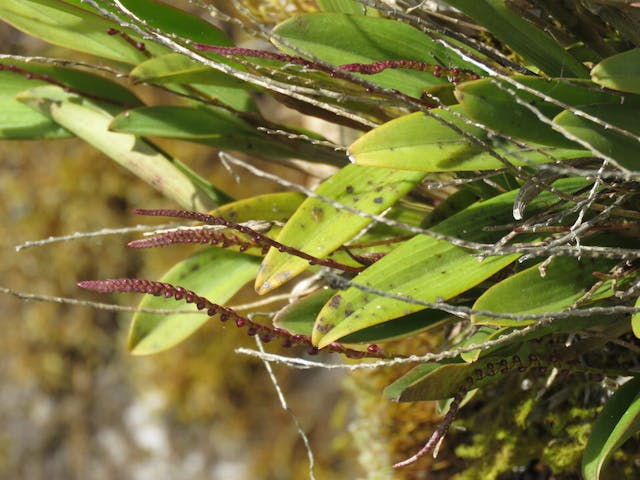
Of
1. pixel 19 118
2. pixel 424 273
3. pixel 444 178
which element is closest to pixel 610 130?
pixel 424 273

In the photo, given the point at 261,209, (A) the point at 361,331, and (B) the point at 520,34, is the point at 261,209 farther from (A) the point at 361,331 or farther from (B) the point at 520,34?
(B) the point at 520,34

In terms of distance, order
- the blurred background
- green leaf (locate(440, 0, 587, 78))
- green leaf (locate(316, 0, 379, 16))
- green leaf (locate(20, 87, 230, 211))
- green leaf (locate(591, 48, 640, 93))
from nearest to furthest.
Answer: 1. green leaf (locate(591, 48, 640, 93))
2. green leaf (locate(440, 0, 587, 78))
3. green leaf (locate(316, 0, 379, 16))
4. green leaf (locate(20, 87, 230, 211))
5. the blurred background

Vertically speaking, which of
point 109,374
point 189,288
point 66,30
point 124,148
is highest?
point 66,30

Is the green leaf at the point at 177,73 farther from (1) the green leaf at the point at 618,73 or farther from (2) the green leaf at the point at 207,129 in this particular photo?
(1) the green leaf at the point at 618,73

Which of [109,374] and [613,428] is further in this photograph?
[109,374]

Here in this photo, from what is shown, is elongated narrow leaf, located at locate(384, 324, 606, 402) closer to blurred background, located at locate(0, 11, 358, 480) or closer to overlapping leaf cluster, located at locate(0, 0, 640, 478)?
overlapping leaf cluster, located at locate(0, 0, 640, 478)

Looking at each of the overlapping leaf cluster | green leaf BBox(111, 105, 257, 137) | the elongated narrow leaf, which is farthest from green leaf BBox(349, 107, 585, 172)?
green leaf BBox(111, 105, 257, 137)
